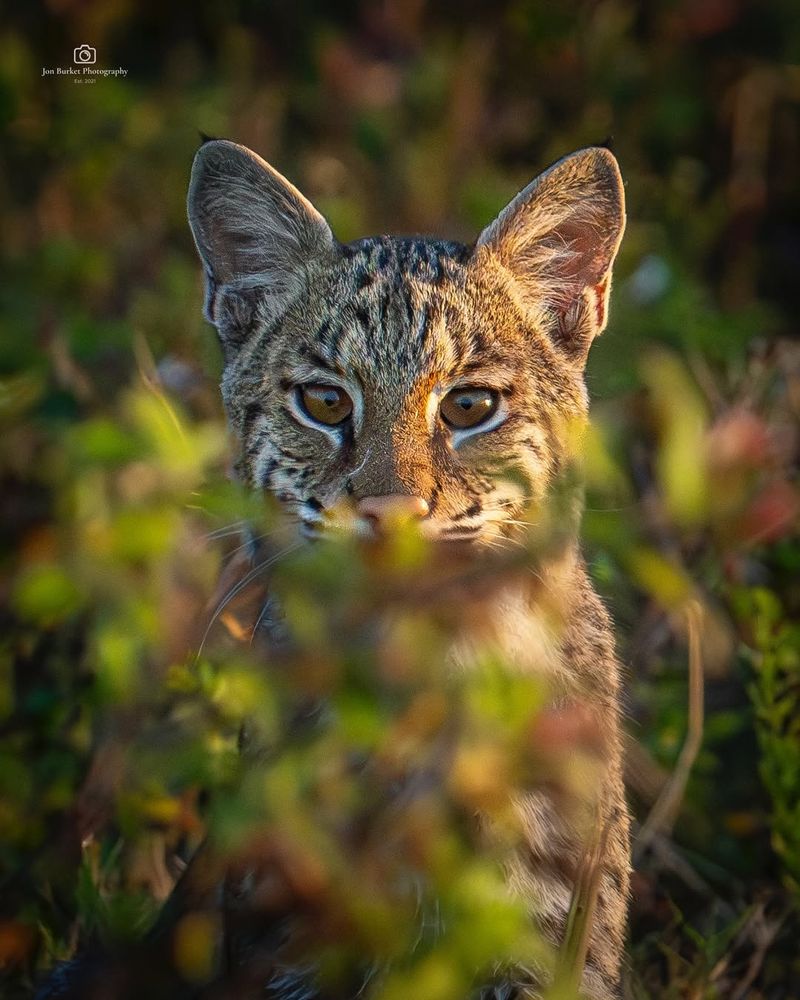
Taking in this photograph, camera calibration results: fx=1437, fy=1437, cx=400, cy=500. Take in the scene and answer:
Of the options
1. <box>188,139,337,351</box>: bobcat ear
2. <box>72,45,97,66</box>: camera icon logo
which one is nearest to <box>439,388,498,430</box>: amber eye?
<box>188,139,337,351</box>: bobcat ear

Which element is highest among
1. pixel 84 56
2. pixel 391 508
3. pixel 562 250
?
pixel 84 56

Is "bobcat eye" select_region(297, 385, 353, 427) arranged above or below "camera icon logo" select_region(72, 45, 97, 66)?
below

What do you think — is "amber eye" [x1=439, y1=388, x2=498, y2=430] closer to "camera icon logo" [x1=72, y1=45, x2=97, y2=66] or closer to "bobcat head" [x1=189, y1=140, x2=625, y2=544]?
"bobcat head" [x1=189, y1=140, x2=625, y2=544]

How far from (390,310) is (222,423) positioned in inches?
56.6

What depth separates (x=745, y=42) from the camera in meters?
7.97

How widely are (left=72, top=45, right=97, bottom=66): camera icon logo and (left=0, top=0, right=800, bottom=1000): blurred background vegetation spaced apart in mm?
87

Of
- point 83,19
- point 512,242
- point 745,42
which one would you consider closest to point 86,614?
point 512,242

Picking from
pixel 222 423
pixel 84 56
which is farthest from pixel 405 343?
pixel 84 56

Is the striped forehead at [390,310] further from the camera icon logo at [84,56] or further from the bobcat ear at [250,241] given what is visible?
the camera icon logo at [84,56]

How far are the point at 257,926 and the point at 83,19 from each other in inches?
267

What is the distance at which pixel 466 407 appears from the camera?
3.50 m

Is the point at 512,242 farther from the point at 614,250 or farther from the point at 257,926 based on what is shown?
the point at 257,926

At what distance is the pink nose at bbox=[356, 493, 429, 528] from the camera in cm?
308

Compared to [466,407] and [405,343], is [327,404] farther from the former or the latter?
[466,407]
